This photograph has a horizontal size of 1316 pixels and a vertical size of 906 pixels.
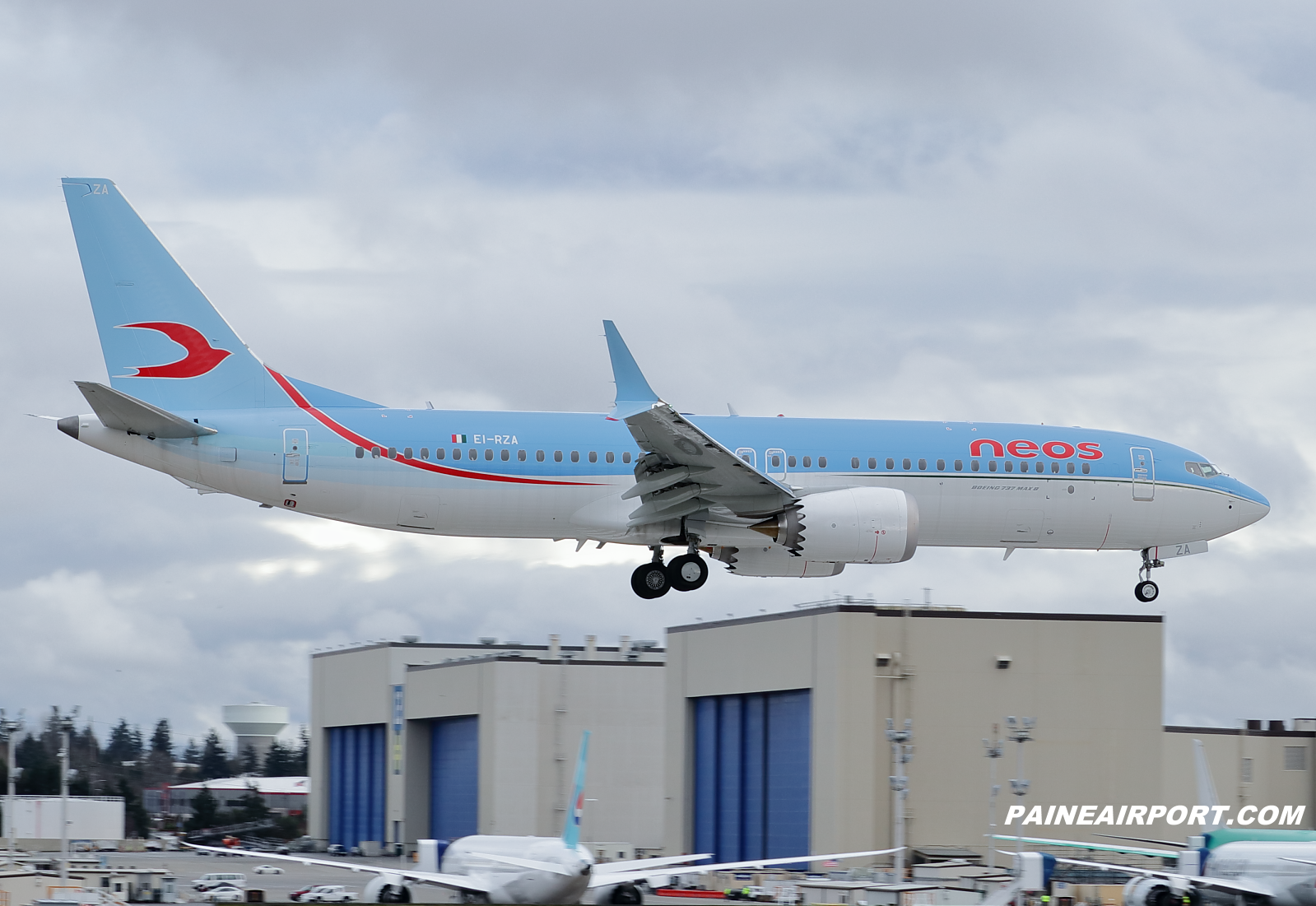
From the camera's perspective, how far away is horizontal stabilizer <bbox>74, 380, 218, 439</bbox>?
34156 millimetres

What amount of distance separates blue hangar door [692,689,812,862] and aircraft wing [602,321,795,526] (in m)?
22.1

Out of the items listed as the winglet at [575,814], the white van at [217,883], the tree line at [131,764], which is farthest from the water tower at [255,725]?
the winglet at [575,814]

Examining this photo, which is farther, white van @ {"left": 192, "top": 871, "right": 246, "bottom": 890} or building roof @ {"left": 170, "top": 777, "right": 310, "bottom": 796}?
building roof @ {"left": 170, "top": 777, "right": 310, "bottom": 796}

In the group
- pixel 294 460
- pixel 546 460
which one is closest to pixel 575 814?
pixel 546 460

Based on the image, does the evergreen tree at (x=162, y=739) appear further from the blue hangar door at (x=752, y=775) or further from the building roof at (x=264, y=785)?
the blue hangar door at (x=752, y=775)

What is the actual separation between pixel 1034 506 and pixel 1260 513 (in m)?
6.83

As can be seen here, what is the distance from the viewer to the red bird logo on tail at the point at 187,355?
37.2 m

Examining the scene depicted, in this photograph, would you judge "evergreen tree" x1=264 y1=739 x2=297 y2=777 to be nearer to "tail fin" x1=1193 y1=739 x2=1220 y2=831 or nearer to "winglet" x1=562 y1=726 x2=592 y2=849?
"winglet" x1=562 y1=726 x2=592 y2=849

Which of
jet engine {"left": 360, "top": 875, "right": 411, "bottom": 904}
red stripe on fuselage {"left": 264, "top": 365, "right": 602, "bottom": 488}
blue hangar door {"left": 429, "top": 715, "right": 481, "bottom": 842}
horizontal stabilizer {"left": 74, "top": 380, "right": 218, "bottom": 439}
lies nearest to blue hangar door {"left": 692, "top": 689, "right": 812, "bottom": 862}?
blue hangar door {"left": 429, "top": 715, "right": 481, "bottom": 842}

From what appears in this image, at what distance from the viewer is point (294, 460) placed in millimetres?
35938

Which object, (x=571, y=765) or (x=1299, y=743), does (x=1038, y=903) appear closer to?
Result: (x=1299, y=743)

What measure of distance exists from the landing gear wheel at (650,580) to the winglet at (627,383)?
4422mm

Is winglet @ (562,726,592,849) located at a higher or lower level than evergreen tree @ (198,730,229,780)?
higher

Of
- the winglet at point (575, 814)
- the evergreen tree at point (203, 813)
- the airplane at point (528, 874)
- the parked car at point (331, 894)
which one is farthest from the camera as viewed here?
the evergreen tree at point (203, 813)
